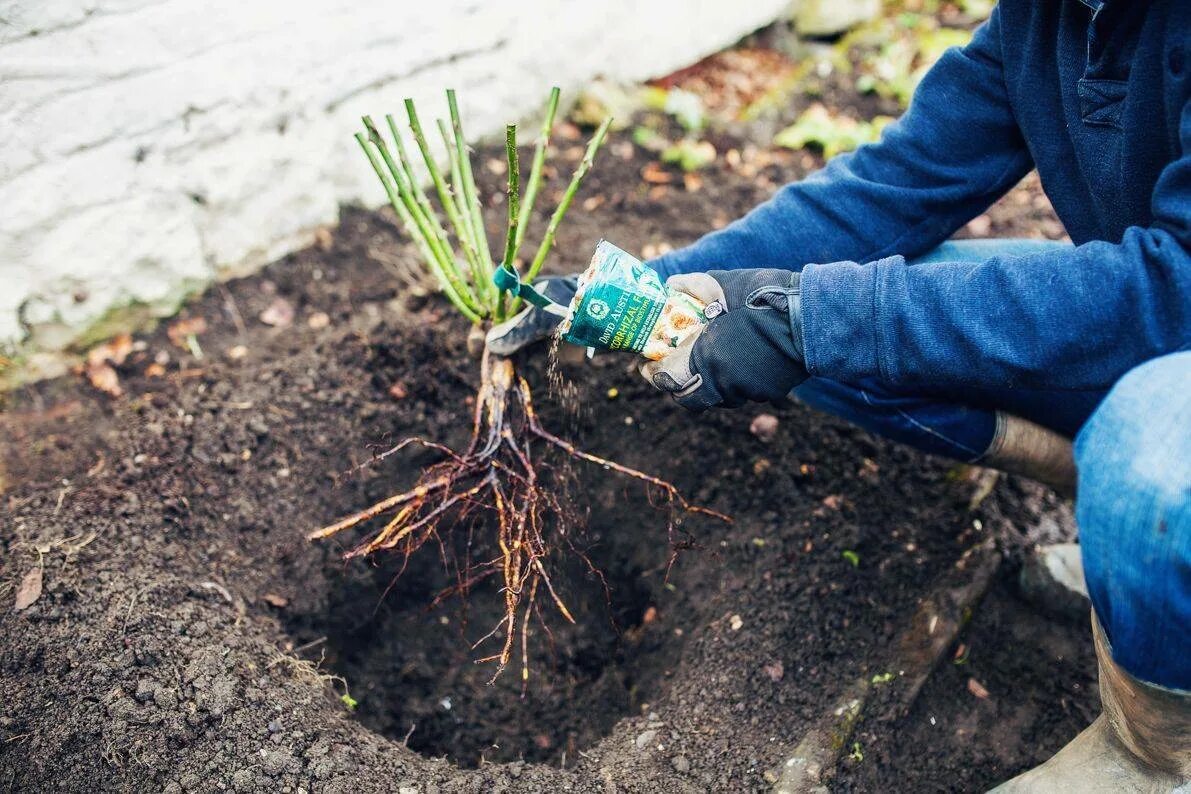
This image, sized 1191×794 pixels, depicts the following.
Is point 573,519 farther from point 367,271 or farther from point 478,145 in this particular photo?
point 478,145

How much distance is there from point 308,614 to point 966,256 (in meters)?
1.57

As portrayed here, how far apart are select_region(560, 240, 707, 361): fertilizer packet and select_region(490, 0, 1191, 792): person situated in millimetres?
50

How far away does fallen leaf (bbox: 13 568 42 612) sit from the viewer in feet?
5.54

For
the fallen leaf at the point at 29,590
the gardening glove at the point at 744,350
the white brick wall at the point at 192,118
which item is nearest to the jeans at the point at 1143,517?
the gardening glove at the point at 744,350

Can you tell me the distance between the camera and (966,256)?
76.0 inches

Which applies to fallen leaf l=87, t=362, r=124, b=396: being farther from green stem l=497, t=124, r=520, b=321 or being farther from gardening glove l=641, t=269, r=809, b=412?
gardening glove l=641, t=269, r=809, b=412

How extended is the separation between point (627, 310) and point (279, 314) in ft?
4.25

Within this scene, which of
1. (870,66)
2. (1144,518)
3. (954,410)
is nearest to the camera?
(1144,518)

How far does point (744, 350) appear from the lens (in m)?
1.52

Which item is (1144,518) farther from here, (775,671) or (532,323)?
(532,323)

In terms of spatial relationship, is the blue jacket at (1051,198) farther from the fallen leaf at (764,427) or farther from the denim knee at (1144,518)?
the fallen leaf at (764,427)

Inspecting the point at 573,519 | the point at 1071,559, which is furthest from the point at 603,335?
the point at 1071,559

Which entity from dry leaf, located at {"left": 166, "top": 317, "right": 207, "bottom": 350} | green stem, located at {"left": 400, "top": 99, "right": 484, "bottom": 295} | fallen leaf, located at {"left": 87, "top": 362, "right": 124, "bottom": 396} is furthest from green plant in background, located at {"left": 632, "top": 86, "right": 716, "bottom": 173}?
fallen leaf, located at {"left": 87, "top": 362, "right": 124, "bottom": 396}

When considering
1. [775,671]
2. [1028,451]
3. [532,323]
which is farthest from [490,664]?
[1028,451]
